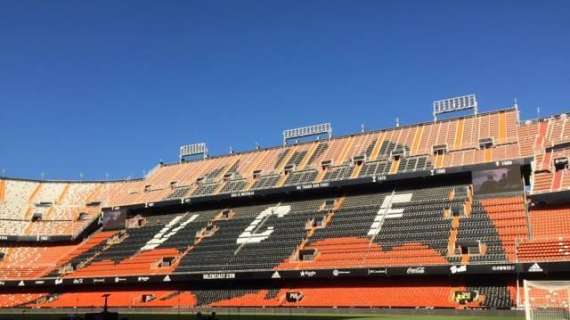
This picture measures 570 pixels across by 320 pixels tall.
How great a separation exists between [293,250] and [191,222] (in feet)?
54.0

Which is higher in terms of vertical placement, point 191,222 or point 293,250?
point 191,222

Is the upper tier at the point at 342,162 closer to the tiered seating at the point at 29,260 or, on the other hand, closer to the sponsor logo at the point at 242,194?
the sponsor logo at the point at 242,194

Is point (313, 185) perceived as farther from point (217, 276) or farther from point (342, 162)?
point (217, 276)

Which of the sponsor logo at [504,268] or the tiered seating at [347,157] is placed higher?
the tiered seating at [347,157]

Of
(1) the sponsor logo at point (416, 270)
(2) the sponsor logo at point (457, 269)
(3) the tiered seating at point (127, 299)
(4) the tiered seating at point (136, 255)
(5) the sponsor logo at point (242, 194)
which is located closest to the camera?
(2) the sponsor logo at point (457, 269)

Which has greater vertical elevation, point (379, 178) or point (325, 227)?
point (379, 178)

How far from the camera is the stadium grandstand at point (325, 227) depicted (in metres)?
42.4

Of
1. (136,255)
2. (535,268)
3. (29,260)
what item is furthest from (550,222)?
(29,260)

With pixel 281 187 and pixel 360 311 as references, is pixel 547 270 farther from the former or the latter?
pixel 281 187

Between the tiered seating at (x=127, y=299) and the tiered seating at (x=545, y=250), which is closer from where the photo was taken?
the tiered seating at (x=545, y=250)

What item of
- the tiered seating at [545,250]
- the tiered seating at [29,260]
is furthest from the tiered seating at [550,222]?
the tiered seating at [29,260]

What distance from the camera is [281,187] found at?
195ft

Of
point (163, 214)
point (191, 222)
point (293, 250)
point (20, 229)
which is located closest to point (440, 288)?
point (293, 250)

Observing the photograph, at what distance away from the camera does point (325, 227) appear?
2083 inches
